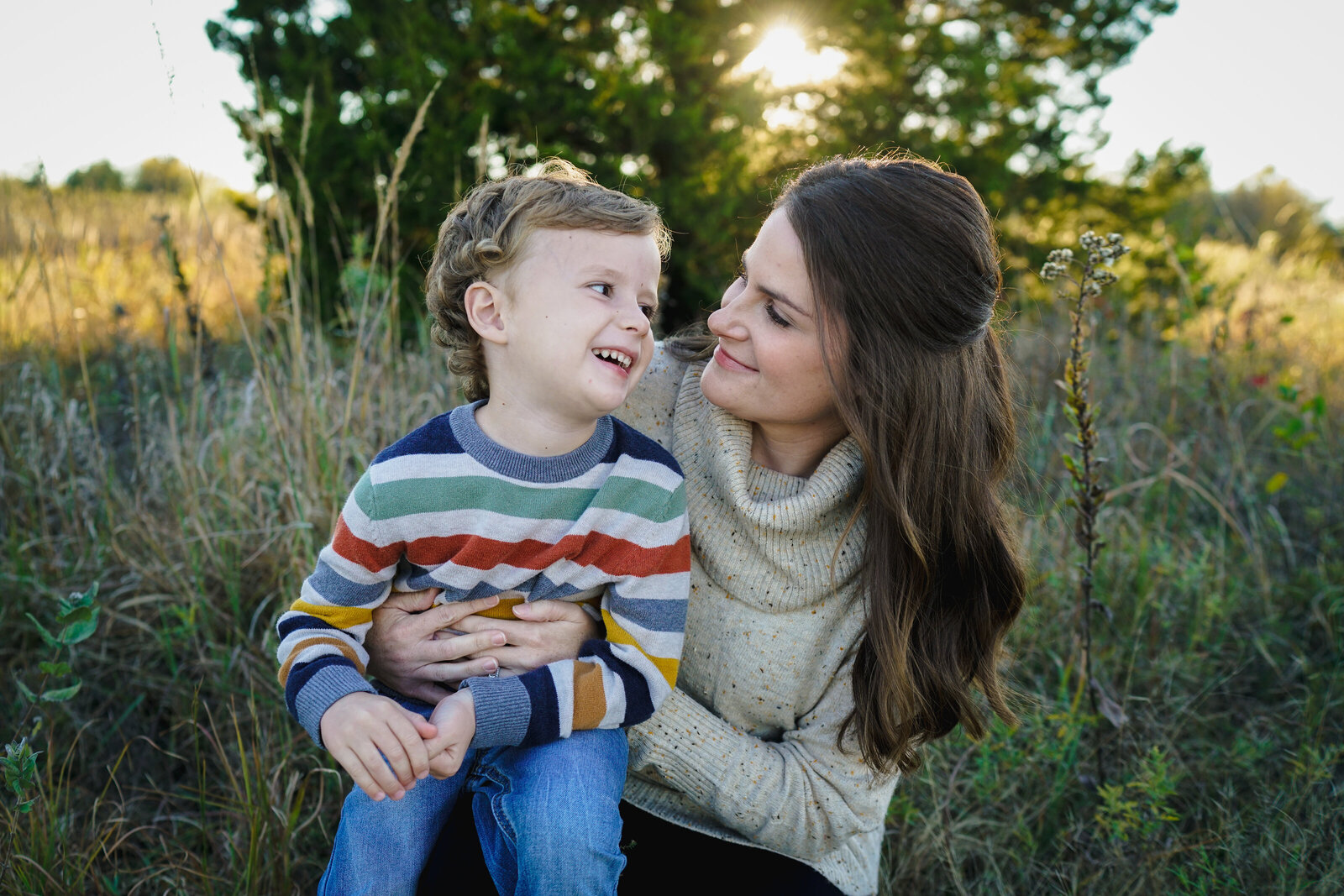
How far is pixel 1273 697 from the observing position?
2631mm

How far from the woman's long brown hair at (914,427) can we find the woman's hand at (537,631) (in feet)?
1.90

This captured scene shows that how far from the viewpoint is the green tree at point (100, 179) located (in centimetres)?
894

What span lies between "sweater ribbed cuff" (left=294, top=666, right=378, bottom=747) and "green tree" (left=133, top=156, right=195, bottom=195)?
1146 centimetres

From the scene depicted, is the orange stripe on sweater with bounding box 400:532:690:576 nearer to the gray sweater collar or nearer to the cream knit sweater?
the gray sweater collar

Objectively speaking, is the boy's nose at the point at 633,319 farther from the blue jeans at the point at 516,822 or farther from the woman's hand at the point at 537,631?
the blue jeans at the point at 516,822

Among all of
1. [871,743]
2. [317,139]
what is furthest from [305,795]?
[317,139]

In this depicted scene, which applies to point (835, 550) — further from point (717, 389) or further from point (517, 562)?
point (517, 562)

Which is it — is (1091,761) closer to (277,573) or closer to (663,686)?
(663,686)

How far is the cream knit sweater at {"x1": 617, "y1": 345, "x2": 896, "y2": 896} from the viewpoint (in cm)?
165

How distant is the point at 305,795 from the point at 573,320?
59.0 inches

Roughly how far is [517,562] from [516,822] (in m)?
0.41

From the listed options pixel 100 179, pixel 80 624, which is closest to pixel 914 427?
pixel 80 624

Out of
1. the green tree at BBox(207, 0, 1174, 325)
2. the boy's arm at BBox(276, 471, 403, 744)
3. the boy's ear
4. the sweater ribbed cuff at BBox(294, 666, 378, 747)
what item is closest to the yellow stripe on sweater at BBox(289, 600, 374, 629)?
the boy's arm at BBox(276, 471, 403, 744)

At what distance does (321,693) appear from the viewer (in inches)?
50.9
